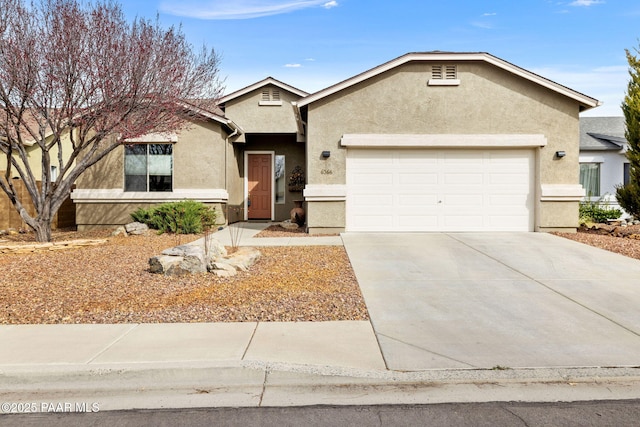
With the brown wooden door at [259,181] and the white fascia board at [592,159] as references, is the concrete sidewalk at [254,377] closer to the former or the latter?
the brown wooden door at [259,181]

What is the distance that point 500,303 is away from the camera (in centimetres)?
659

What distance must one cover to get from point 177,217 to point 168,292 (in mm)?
7467

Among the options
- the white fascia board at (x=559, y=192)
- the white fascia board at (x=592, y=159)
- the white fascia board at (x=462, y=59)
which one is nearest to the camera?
the white fascia board at (x=462, y=59)

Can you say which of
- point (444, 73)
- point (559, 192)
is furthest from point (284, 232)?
point (559, 192)

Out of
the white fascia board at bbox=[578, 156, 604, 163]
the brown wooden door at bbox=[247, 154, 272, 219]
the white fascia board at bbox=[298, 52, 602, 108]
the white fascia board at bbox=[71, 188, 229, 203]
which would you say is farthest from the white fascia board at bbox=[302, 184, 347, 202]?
the white fascia board at bbox=[578, 156, 604, 163]

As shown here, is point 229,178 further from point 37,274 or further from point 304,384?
point 304,384

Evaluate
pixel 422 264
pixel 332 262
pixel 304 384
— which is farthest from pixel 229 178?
pixel 304 384

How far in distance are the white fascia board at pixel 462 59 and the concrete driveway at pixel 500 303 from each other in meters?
4.46

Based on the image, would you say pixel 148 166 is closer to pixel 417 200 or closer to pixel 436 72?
pixel 417 200

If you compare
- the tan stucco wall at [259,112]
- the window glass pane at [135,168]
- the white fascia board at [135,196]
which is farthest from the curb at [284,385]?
the tan stucco wall at [259,112]

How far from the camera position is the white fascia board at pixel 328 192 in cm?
1333

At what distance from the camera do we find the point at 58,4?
1167cm

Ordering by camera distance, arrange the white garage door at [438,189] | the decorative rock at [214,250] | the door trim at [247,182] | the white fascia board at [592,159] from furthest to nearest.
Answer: the white fascia board at [592,159]
the door trim at [247,182]
the white garage door at [438,189]
the decorative rock at [214,250]

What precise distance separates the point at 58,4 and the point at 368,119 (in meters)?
8.43
